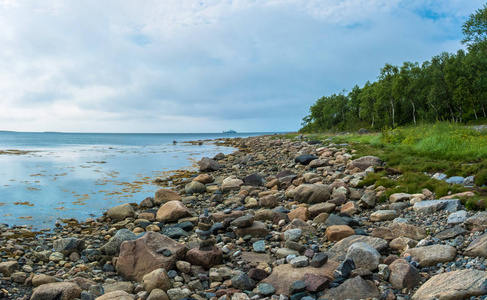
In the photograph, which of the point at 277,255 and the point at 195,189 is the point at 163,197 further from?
the point at 277,255

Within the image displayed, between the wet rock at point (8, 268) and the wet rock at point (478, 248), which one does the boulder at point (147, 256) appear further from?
the wet rock at point (478, 248)

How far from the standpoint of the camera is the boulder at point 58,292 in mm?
5164

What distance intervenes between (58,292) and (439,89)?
62307 mm

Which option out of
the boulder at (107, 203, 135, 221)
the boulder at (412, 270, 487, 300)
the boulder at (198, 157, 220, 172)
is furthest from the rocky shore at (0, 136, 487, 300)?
the boulder at (198, 157, 220, 172)

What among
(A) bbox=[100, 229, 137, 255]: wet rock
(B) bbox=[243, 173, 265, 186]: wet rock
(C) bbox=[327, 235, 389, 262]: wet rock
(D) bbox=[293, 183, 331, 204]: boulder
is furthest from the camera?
(B) bbox=[243, 173, 265, 186]: wet rock

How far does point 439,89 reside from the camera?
53.4m

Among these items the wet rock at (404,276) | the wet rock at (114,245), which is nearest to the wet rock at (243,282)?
the wet rock at (404,276)

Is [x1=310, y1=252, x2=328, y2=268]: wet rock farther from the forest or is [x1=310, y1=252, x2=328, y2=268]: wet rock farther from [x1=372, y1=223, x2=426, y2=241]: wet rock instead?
the forest

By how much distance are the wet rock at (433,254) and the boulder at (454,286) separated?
67 cm

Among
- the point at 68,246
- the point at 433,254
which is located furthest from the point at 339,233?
the point at 68,246

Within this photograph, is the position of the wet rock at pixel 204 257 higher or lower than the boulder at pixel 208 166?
lower

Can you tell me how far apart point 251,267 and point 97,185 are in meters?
15.0

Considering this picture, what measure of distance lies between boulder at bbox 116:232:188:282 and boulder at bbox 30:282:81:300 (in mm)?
1152

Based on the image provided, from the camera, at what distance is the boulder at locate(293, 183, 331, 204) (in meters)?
10.3
